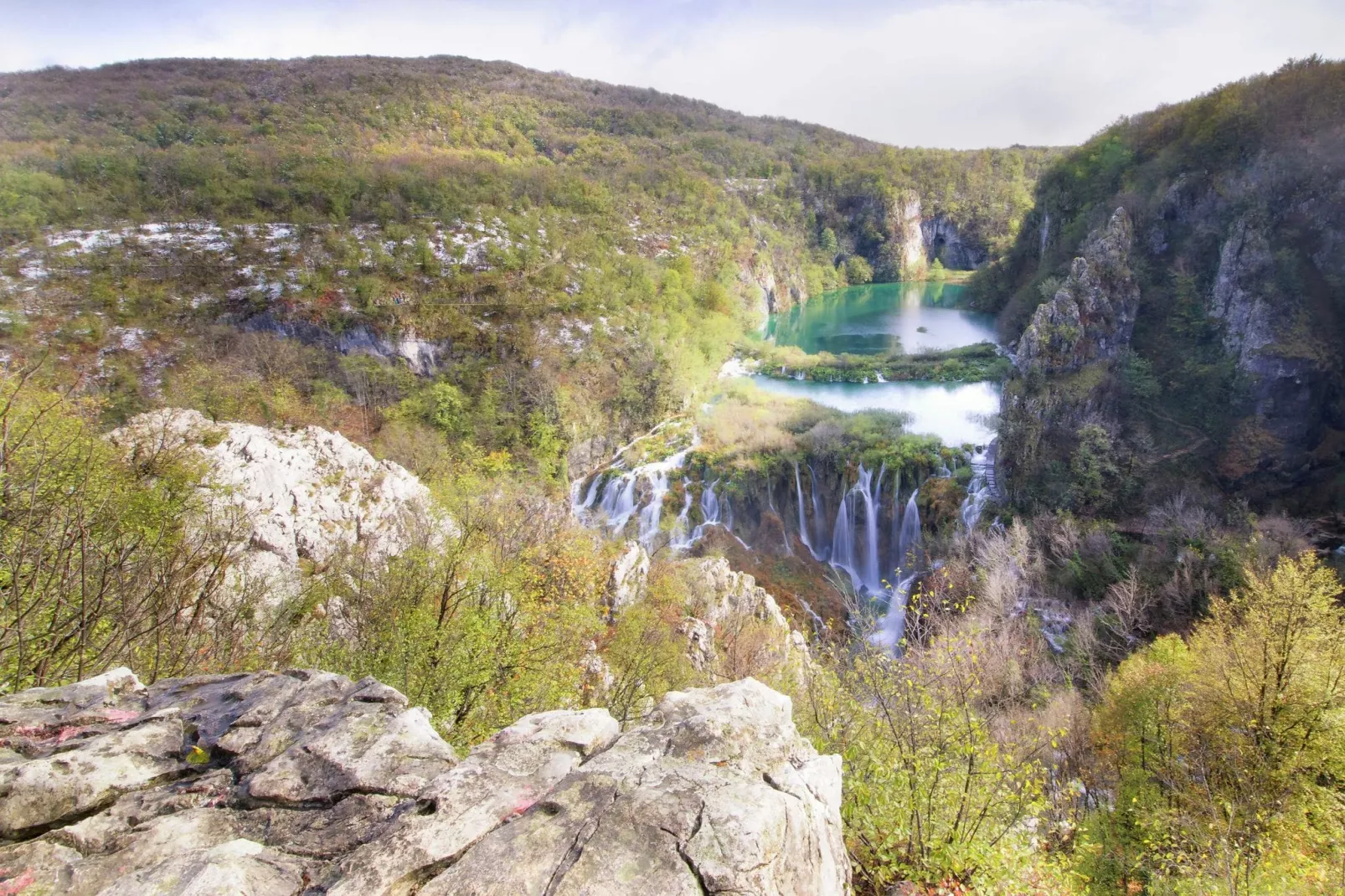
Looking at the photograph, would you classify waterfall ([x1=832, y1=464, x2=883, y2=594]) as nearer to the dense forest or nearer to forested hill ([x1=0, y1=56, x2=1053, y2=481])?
the dense forest

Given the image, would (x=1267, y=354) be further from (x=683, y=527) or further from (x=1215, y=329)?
(x=683, y=527)

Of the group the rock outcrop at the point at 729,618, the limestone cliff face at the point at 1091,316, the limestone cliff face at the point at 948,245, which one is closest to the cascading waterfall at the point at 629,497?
the rock outcrop at the point at 729,618

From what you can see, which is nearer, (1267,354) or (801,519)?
(1267,354)

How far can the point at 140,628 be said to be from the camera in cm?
905

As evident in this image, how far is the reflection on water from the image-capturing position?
122ft

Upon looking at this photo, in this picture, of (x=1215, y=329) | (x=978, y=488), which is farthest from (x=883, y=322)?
(x=978, y=488)

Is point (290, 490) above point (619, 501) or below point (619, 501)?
above

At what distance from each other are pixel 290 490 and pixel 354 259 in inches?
1225

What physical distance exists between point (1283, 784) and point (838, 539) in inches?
881

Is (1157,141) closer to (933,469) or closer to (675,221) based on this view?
(933,469)

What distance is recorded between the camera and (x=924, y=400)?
146ft

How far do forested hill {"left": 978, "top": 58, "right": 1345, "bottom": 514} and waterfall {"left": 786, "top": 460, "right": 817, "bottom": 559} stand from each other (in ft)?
36.9

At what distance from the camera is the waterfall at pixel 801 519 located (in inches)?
1272

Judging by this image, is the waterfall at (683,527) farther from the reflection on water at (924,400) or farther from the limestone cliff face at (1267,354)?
the limestone cliff face at (1267,354)
